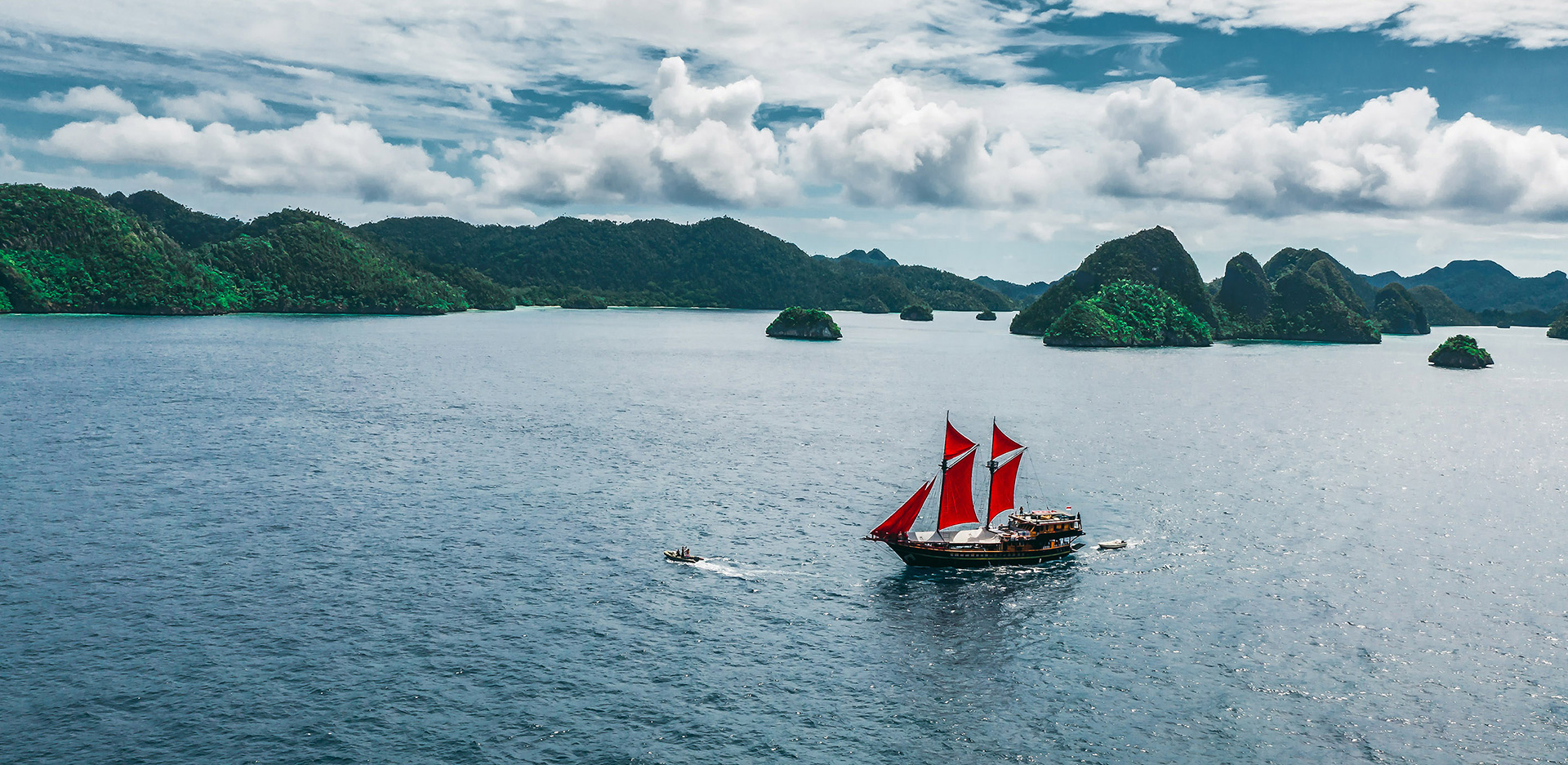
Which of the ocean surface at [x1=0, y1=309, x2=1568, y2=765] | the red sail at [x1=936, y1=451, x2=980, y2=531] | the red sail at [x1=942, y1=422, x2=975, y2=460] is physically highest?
the red sail at [x1=942, y1=422, x2=975, y2=460]

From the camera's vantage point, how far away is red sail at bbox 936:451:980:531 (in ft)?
263

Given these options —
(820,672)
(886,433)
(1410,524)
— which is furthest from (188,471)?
(1410,524)

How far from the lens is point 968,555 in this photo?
77.4m

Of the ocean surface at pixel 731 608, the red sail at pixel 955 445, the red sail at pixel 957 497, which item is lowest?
the ocean surface at pixel 731 608

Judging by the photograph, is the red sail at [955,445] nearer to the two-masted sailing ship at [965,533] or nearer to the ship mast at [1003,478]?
the two-masted sailing ship at [965,533]

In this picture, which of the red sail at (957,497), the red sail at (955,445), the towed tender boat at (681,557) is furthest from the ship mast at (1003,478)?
the towed tender boat at (681,557)

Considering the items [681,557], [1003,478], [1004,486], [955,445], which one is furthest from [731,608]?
[1003,478]

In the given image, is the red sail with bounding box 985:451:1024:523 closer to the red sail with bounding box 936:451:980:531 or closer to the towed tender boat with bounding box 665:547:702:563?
the red sail with bounding box 936:451:980:531

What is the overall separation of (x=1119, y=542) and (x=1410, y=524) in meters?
35.4

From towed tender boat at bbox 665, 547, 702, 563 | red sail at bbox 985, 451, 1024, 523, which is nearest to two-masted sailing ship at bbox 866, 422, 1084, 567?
red sail at bbox 985, 451, 1024, 523

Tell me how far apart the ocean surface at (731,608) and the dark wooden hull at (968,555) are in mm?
1281

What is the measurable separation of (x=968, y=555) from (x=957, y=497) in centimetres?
596

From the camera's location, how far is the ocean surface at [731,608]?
47812 millimetres

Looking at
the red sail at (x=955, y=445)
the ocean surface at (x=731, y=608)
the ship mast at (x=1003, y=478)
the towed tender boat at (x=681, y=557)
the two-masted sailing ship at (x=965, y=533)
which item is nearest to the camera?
the ocean surface at (x=731, y=608)
